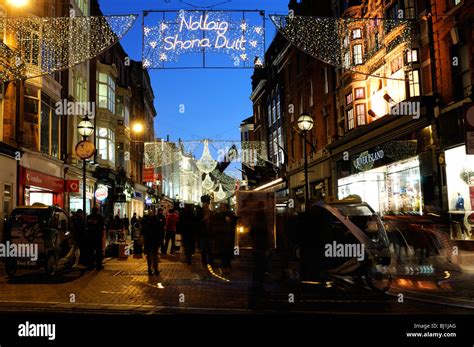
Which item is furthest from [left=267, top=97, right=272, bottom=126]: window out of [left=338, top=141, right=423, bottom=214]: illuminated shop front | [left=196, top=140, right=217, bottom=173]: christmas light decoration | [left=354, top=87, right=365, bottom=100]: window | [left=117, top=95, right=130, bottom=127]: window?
[left=354, top=87, right=365, bottom=100]: window

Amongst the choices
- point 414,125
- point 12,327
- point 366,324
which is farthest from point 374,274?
point 414,125

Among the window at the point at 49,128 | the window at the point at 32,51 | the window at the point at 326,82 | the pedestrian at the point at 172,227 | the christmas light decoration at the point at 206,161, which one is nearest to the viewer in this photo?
the pedestrian at the point at 172,227

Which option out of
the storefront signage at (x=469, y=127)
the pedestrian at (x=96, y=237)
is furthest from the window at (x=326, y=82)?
the storefront signage at (x=469, y=127)

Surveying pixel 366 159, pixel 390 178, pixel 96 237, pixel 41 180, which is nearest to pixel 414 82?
pixel 390 178

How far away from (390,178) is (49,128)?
58.3 ft

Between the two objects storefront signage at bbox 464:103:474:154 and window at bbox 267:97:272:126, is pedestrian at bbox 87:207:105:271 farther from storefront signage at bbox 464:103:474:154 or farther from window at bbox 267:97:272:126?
window at bbox 267:97:272:126

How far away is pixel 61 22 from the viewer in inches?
565

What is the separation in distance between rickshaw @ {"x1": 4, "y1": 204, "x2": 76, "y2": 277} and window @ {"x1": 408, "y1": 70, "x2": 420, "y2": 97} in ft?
52.7

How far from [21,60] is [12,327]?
636 inches

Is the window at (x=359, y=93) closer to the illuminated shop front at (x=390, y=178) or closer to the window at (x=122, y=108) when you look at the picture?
the illuminated shop front at (x=390, y=178)

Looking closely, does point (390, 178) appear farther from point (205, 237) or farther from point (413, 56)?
point (205, 237)

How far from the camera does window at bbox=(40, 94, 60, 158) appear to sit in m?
26.1

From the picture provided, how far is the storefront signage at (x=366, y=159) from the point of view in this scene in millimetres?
26102

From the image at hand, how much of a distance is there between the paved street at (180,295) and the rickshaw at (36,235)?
0.39 metres
